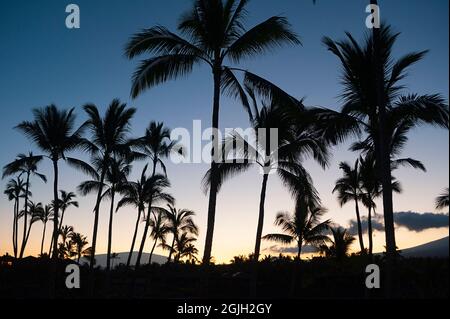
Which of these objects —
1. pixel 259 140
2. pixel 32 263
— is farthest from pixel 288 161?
pixel 32 263

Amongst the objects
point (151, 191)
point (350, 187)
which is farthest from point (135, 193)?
point (350, 187)

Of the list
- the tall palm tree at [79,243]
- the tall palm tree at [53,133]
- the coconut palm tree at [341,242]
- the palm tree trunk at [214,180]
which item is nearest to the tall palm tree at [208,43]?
the palm tree trunk at [214,180]

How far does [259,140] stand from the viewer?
59.5 feet

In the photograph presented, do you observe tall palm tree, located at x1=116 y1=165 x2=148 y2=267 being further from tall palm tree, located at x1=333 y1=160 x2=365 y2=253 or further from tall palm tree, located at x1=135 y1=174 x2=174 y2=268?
tall palm tree, located at x1=333 y1=160 x2=365 y2=253

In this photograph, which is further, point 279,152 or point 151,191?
point 151,191

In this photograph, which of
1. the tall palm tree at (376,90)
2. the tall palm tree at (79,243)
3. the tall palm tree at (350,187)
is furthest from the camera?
the tall palm tree at (79,243)

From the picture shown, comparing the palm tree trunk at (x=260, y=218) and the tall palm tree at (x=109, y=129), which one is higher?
the tall palm tree at (x=109, y=129)

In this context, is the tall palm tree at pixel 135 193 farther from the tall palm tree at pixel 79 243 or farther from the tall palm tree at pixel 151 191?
the tall palm tree at pixel 79 243

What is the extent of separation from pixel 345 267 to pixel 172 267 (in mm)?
16579

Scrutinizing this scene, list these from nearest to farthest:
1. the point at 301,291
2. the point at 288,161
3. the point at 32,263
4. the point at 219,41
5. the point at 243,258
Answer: the point at 219,41
the point at 288,161
the point at 301,291
the point at 32,263
the point at 243,258

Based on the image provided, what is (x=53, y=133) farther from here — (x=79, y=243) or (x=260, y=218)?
(x=79, y=243)

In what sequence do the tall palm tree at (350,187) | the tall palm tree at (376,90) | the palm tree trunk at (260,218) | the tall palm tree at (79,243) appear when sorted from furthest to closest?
the tall palm tree at (79,243) < the tall palm tree at (350,187) < the palm tree trunk at (260,218) < the tall palm tree at (376,90)

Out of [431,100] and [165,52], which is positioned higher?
[165,52]
